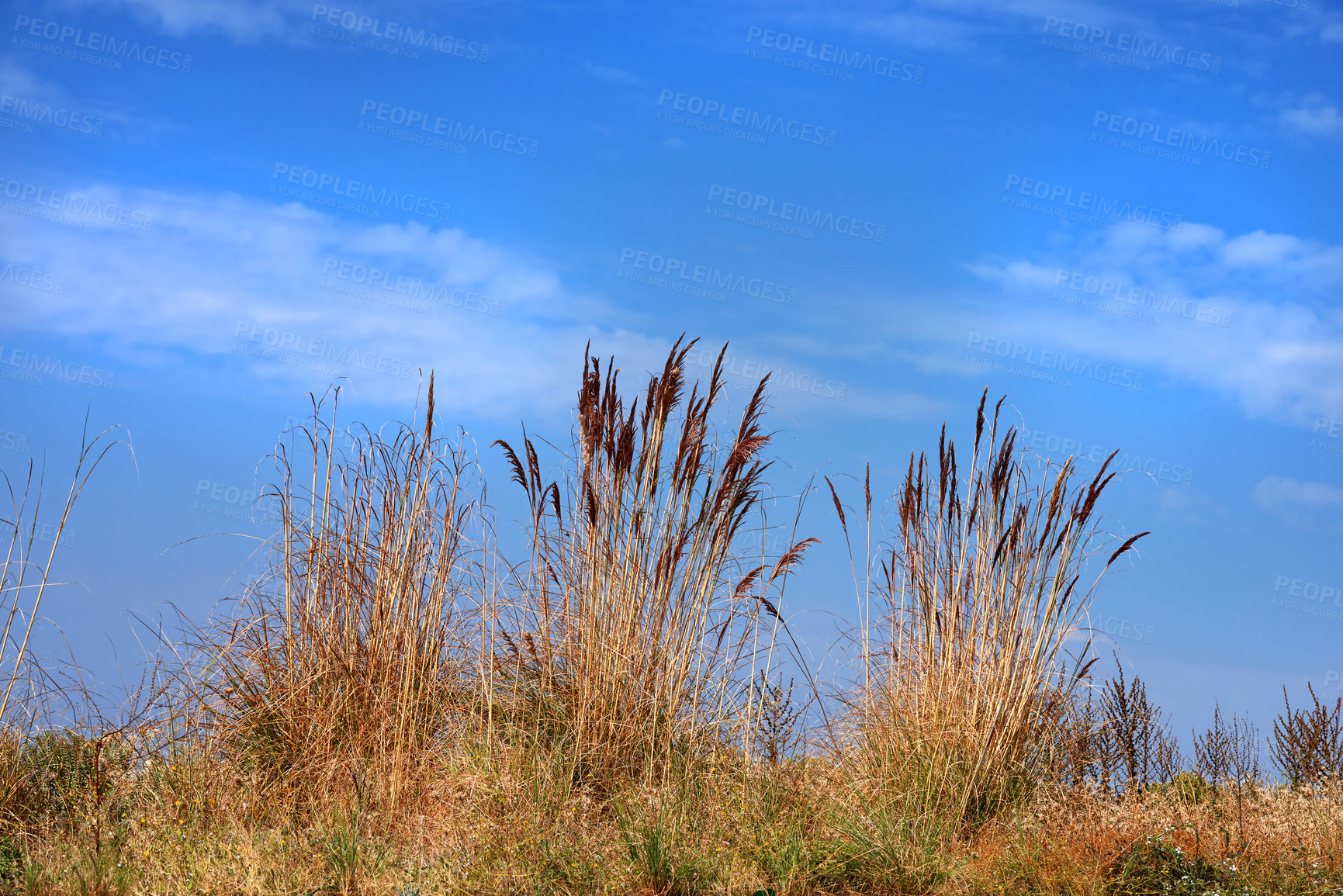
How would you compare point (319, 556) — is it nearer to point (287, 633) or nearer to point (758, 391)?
point (287, 633)

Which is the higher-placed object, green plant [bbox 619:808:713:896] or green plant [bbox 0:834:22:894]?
green plant [bbox 619:808:713:896]

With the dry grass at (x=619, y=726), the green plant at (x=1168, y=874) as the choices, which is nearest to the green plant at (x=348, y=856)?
the dry grass at (x=619, y=726)

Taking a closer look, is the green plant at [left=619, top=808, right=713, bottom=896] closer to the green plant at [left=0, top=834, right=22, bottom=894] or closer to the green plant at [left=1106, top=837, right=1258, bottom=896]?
the green plant at [left=1106, top=837, right=1258, bottom=896]

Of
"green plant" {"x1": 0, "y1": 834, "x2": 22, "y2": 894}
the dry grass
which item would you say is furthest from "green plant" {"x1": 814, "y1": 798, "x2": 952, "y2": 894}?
"green plant" {"x1": 0, "y1": 834, "x2": 22, "y2": 894}

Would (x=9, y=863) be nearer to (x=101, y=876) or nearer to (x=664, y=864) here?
(x=101, y=876)

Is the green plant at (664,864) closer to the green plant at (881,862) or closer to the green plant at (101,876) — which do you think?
the green plant at (881,862)

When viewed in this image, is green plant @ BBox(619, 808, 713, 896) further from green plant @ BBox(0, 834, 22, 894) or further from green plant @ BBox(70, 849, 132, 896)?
green plant @ BBox(0, 834, 22, 894)

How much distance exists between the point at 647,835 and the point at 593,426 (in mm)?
2117

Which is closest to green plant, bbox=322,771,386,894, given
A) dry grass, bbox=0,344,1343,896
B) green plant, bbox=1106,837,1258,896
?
dry grass, bbox=0,344,1343,896

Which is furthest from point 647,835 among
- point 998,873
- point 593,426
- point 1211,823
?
point 1211,823

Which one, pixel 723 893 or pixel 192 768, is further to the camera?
pixel 192 768

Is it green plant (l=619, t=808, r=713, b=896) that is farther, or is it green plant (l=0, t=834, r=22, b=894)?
green plant (l=0, t=834, r=22, b=894)

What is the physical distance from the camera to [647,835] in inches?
151

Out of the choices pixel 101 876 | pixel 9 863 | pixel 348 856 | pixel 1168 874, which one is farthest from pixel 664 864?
pixel 9 863
